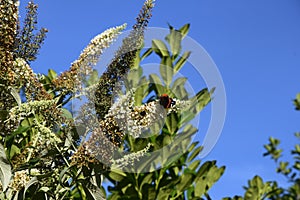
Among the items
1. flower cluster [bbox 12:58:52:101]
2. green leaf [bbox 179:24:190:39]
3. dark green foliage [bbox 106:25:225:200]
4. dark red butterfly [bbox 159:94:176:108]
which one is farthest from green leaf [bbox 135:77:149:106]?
flower cluster [bbox 12:58:52:101]

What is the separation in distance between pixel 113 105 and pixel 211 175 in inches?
43.5

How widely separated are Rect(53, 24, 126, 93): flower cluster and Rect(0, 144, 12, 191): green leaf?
0.14 meters

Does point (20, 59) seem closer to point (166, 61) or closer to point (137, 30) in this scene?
point (137, 30)

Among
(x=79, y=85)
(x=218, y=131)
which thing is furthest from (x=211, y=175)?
(x=79, y=85)

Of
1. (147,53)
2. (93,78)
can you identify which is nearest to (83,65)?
(93,78)

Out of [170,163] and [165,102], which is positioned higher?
[170,163]

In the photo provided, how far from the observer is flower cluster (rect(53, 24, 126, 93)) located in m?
0.81

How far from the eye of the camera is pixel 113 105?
2.46 feet

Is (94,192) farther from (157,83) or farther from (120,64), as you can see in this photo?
(157,83)

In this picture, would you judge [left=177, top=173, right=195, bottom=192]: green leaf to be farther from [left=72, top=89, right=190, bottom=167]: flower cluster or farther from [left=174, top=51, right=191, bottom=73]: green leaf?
[left=72, top=89, right=190, bottom=167]: flower cluster

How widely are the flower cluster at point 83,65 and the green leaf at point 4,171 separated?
0.14 metres

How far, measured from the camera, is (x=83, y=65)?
2.66ft

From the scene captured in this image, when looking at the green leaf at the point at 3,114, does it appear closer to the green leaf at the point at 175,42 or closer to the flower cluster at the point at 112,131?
the flower cluster at the point at 112,131

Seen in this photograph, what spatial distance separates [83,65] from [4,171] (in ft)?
0.66
